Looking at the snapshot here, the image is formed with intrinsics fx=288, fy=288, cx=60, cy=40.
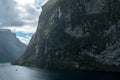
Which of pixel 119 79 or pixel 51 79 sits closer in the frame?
pixel 119 79

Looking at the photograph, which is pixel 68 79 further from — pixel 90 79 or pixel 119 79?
pixel 119 79

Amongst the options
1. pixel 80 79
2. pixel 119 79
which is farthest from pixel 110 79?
pixel 80 79

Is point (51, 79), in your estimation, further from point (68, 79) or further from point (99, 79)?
point (99, 79)

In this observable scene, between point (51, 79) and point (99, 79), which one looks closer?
point (99, 79)

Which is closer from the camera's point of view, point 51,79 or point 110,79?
point 110,79

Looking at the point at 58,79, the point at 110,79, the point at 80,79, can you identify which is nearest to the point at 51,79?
the point at 58,79

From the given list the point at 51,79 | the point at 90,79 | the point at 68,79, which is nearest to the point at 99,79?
the point at 90,79

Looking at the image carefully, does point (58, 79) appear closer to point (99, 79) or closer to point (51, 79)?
point (51, 79)
